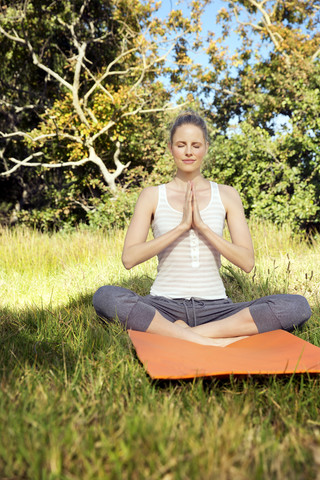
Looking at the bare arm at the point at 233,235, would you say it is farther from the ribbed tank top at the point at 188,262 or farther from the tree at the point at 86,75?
the tree at the point at 86,75

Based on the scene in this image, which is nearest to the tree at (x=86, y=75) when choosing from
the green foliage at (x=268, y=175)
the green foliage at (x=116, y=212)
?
the green foliage at (x=116, y=212)

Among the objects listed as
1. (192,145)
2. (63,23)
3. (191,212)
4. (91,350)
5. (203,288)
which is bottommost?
(91,350)

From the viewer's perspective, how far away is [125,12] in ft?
33.2

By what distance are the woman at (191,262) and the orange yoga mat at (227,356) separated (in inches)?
4.7

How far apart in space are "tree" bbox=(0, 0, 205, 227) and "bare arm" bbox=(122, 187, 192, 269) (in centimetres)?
774

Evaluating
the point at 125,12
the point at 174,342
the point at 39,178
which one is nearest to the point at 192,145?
the point at 174,342

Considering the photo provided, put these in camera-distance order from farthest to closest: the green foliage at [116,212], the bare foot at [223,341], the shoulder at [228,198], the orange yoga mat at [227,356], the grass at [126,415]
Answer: the green foliage at [116,212], the shoulder at [228,198], the bare foot at [223,341], the orange yoga mat at [227,356], the grass at [126,415]

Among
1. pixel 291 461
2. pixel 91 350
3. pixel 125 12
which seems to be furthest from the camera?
pixel 125 12

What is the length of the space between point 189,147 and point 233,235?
0.61m

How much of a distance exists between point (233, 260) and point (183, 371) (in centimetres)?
92

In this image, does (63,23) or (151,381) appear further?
(63,23)

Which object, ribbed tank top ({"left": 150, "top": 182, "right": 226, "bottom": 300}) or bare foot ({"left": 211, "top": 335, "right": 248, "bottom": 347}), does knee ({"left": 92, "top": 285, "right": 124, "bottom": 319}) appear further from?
bare foot ({"left": 211, "top": 335, "right": 248, "bottom": 347})

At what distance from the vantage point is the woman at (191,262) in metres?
2.45

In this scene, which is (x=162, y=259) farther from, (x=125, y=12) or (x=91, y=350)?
(x=125, y=12)
